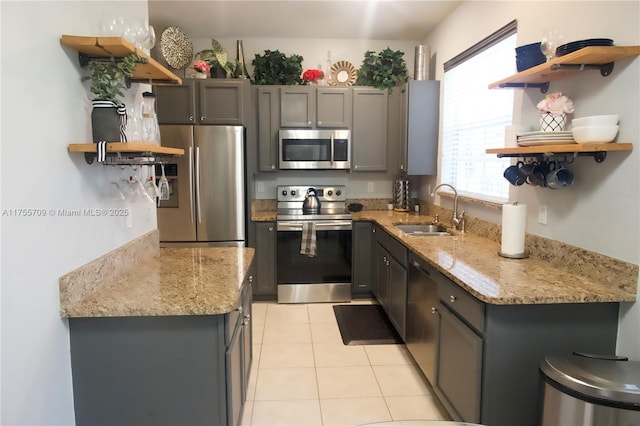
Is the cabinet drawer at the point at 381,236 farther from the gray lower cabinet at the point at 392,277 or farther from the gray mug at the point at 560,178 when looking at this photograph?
the gray mug at the point at 560,178

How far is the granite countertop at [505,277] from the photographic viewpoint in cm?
169

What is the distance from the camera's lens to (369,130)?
4.28 meters

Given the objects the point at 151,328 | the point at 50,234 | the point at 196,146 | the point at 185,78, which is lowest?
the point at 151,328

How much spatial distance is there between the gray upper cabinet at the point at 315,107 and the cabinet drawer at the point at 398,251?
1.50m

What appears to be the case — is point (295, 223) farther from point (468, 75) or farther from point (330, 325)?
point (468, 75)

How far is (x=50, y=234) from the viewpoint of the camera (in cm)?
148

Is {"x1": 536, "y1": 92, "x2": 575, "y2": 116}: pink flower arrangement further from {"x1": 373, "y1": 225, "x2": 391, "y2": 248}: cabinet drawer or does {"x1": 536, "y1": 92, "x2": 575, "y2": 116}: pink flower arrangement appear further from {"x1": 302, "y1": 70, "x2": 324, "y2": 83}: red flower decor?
{"x1": 302, "y1": 70, "x2": 324, "y2": 83}: red flower decor

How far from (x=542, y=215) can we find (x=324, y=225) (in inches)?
82.4

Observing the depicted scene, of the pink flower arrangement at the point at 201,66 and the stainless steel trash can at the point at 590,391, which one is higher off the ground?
the pink flower arrangement at the point at 201,66

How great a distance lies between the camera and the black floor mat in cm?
326

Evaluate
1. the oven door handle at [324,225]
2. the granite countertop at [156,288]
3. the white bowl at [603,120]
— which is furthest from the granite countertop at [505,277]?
the oven door handle at [324,225]

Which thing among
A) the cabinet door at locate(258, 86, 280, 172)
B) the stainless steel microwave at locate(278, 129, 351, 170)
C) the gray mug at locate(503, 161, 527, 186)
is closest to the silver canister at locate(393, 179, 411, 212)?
the stainless steel microwave at locate(278, 129, 351, 170)

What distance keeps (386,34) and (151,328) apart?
3880mm

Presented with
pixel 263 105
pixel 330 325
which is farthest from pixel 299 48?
pixel 330 325
